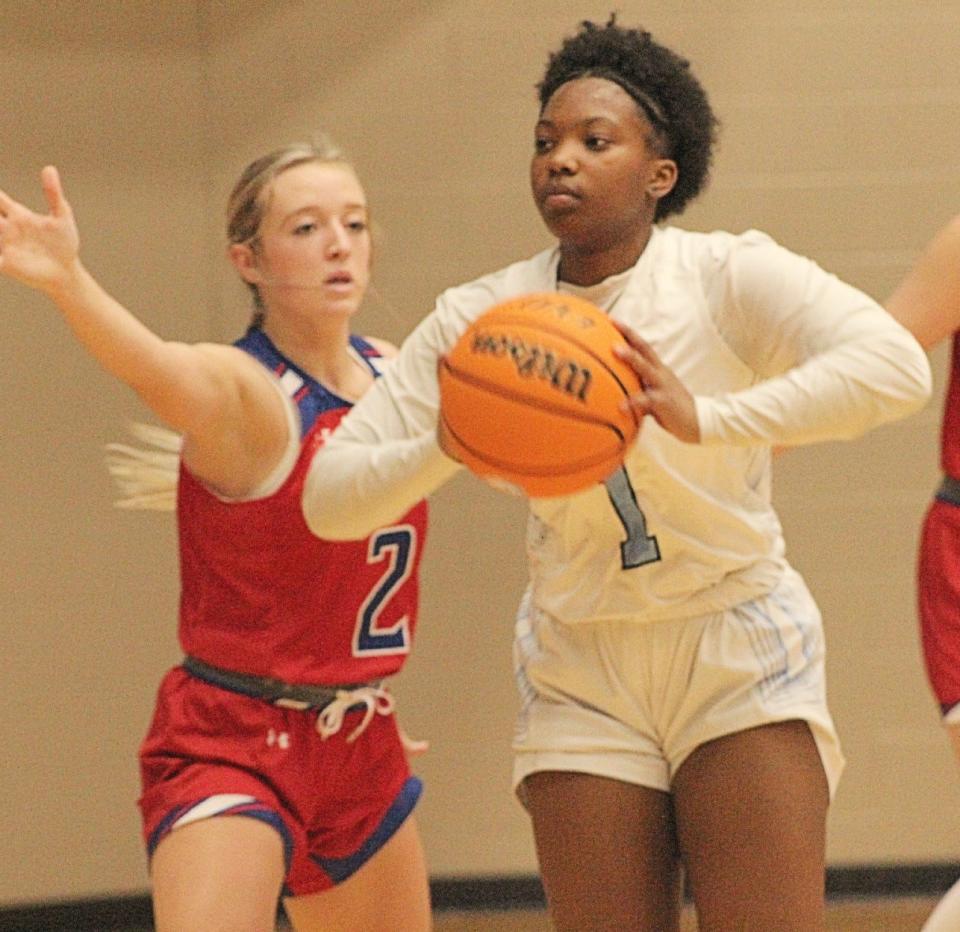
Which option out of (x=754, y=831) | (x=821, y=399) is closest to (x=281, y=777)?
(x=754, y=831)

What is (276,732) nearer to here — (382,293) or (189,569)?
(189,569)

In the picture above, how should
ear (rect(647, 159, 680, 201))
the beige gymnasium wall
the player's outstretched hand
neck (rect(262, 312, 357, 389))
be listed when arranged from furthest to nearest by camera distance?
the beige gymnasium wall, neck (rect(262, 312, 357, 389)), the player's outstretched hand, ear (rect(647, 159, 680, 201))

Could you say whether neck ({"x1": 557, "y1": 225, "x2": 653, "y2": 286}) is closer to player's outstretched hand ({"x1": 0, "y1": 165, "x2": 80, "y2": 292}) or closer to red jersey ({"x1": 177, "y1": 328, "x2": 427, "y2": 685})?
red jersey ({"x1": 177, "y1": 328, "x2": 427, "y2": 685})

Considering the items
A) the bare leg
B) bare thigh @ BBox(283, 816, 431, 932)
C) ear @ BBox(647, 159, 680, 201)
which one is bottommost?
bare thigh @ BBox(283, 816, 431, 932)

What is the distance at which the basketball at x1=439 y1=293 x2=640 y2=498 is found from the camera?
234 centimetres

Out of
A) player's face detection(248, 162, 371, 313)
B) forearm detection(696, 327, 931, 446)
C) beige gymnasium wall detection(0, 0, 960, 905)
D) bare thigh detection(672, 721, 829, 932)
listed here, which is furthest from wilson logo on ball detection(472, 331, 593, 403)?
beige gymnasium wall detection(0, 0, 960, 905)

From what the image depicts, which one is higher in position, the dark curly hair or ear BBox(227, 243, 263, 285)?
the dark curly hair

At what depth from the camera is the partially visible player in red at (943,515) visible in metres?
3.08

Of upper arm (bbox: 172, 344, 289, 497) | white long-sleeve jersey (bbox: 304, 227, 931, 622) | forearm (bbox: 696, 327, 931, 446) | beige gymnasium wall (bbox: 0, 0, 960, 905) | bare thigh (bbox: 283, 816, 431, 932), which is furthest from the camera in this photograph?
beige gymnasium wall (bbox: 0, 0, 960, 905)

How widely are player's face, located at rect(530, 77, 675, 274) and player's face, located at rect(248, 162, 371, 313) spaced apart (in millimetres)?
667

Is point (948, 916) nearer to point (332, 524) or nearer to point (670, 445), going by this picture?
point (670, 445)

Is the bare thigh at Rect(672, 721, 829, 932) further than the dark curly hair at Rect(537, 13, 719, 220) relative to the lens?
No

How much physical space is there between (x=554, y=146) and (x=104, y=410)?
249 cm

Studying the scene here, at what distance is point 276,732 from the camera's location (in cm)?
307
